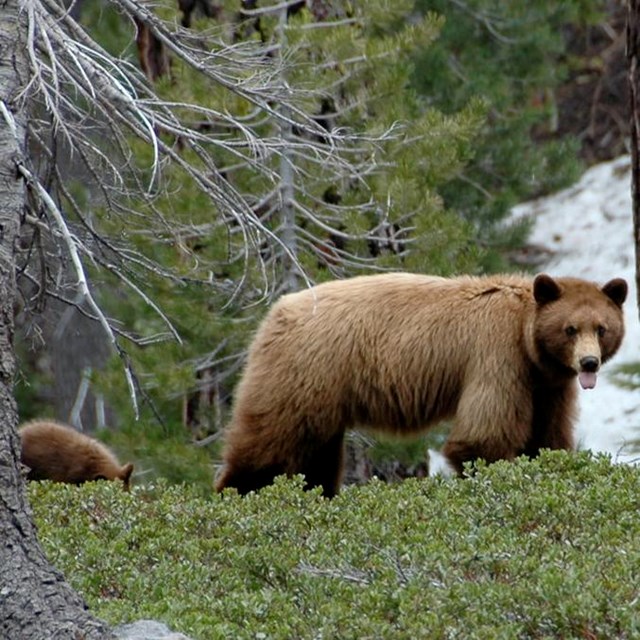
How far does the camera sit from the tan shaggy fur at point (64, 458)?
11.2 m

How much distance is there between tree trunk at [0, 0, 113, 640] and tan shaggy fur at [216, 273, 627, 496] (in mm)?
3532

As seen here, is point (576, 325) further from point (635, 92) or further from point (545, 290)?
point (635, 92)

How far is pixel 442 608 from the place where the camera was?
5324 mm

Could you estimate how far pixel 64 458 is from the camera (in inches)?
444

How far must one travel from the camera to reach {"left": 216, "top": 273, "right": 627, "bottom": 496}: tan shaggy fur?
933 centimetres

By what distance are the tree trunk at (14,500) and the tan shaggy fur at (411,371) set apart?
3.53 meters

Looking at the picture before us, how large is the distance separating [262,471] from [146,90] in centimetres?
335

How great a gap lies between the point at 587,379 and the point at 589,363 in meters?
0.10

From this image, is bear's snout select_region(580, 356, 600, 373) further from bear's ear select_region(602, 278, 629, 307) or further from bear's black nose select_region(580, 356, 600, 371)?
bear's ear select_region(602, 278, 629, 307)

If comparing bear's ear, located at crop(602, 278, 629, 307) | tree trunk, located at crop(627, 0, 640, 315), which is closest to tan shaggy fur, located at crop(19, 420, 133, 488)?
bear's ear, located at crop(602, 278, 629, 307)

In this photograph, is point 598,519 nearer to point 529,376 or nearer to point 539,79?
Answer: point 529,376

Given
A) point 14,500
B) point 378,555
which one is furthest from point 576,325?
point 14,500

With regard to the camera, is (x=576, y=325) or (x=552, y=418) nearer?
(x=576, y=325)

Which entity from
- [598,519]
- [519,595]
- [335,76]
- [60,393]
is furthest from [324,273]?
[60,393]
